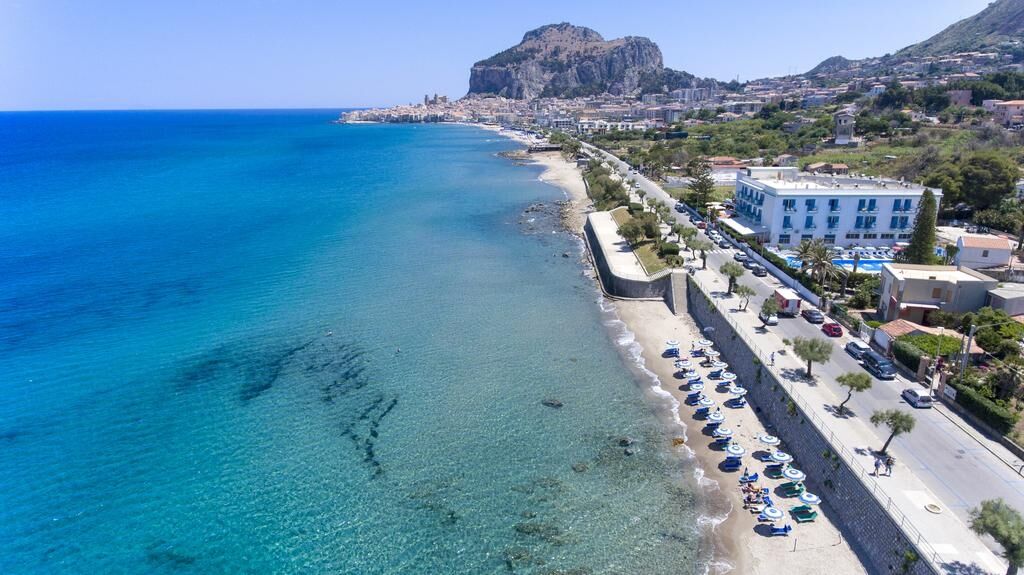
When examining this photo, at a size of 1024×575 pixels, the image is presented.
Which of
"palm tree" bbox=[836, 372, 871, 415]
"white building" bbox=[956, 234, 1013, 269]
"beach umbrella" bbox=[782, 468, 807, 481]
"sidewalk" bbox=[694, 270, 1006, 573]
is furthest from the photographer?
"white building" bbox=[956, 234, 1013, 269]

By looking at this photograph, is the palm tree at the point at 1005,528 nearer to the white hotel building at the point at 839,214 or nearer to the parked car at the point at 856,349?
the parked car at the point at 856,349

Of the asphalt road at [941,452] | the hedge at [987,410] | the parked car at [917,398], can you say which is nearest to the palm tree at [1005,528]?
the asphalt road at [941,452]

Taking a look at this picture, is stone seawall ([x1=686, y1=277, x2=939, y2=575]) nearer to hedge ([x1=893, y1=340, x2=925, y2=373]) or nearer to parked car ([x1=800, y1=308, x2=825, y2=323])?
parked car ([x1=800, y1=308, x2=825, y2=323])

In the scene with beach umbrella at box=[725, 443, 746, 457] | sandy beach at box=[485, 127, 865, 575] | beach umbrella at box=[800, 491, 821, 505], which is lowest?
sandy beach at box=[485, 127, 865, 575]

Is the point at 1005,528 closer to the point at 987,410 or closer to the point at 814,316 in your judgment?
the point at 987,410

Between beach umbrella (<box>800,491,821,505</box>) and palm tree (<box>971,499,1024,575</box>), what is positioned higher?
palm tree (<box>971,499,1024,575</box>)

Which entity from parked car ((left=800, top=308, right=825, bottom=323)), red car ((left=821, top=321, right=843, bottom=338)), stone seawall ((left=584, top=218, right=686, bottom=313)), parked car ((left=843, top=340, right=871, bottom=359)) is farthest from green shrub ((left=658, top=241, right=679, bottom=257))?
parked car ((left=843, top=340, right=871, bottom=359))

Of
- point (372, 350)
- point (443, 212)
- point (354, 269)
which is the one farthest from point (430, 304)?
point (443, 212)
